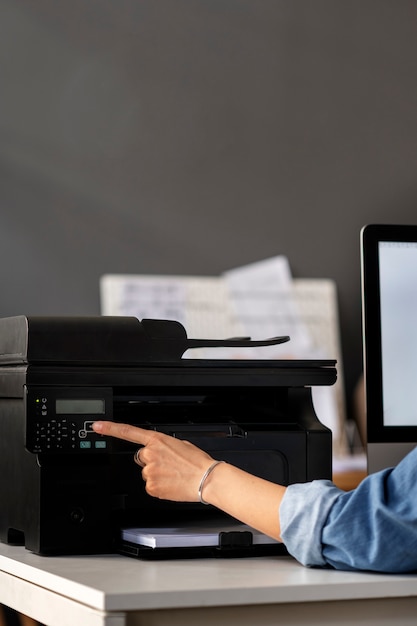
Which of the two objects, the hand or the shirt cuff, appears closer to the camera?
the shirt cuff

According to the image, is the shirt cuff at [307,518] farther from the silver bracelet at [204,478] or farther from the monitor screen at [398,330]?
the monitor screen at [398,330]

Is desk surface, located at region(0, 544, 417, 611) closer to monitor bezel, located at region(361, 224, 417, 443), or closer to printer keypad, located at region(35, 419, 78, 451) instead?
printer keypad, located at region(35, 419, 78, 451)

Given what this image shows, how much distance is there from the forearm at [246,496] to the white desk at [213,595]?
5 centimetres

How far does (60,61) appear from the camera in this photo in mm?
3398

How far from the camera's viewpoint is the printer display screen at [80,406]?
4.33ft

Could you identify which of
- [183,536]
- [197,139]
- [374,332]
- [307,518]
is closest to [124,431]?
[183,536]

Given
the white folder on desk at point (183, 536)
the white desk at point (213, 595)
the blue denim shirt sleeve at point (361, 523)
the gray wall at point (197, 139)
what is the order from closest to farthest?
the white desk at point (213, 595)
the blue denim shirt sleeve at point (361, 523)
the white folder on desk at point (183, 536)
the gray wall at point (197, 139)

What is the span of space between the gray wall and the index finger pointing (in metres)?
1.99

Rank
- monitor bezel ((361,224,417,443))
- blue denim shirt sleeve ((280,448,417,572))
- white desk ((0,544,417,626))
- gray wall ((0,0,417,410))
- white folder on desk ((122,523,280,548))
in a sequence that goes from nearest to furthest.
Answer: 1. white desk ((0,544,417,626))
2. blue denim shirt sleeve ((280,448,417,572))
3. white folder on desk ((122,523,280,548))
4. monitor bezel ((361,224,417,443))
5. gray wall ((0,0,417,410))

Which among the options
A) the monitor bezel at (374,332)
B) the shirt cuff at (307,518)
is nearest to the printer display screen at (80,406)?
the shirt cuff at (307,518)

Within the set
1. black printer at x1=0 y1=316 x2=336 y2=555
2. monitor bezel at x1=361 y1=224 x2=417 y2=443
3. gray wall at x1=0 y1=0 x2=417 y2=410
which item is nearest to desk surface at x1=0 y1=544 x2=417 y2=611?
black printer at x1=0 y1=316 x2=336 y2=555

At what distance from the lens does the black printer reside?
131 centimetres

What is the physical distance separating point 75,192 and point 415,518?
250 cm

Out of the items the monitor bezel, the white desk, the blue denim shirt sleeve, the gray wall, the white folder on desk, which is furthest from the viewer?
the gray wall
